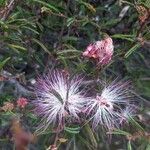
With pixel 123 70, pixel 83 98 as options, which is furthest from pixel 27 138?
pixel 123 70

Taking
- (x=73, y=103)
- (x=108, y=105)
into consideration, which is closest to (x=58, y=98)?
(x=73, y=103)

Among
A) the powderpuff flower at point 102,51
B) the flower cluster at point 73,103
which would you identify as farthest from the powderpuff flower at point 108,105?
the powderpuff flower at point 102,51

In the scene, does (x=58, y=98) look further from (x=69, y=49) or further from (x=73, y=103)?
(x=69, y=49)

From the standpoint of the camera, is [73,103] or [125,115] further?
[125,115]

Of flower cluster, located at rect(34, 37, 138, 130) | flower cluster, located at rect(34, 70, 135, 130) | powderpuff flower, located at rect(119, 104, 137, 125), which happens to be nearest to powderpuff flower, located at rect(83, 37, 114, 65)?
flower cluster, located at rect(34, 37, 138, 130)

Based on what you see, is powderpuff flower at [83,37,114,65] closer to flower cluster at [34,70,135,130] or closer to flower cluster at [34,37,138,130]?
flower cluster at [34,37,138,130]

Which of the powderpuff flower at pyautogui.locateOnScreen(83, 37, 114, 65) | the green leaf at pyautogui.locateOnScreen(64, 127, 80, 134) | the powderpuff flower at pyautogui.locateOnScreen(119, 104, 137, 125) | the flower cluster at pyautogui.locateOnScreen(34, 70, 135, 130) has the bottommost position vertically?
the green leaf at pyautogui.locateOnScreen(64, 127, 80, 134)
